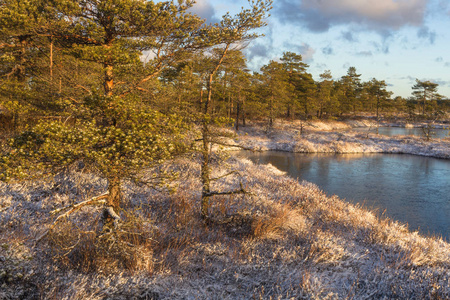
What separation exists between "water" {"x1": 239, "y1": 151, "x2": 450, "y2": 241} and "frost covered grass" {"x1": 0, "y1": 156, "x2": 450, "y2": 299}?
13.9ft

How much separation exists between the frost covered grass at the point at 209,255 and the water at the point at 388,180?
4243 millimetres

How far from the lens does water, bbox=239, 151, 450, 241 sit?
42.6ft

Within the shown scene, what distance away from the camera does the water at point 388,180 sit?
13.0 m

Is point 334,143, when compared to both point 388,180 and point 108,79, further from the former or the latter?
point 108,79

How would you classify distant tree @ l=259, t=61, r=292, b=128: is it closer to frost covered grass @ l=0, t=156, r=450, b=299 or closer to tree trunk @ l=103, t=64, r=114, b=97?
frost covered grass @ l=0, t=156, r=450, b=299

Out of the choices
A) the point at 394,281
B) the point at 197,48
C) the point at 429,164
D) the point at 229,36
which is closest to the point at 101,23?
the point at 197,48

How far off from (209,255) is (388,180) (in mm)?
17426

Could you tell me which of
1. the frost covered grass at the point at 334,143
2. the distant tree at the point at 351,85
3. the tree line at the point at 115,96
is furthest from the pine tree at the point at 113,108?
the distant tree at the point at 351,85

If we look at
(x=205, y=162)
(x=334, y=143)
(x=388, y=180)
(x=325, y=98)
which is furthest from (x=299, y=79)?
(x=205, y=162)

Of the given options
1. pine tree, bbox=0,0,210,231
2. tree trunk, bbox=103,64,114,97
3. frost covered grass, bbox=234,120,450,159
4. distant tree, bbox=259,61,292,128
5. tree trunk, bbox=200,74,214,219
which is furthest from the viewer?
distant tree, bbox=259,61,292,128

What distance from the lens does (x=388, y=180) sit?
63.5 ft

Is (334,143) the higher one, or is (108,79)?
(108,79)

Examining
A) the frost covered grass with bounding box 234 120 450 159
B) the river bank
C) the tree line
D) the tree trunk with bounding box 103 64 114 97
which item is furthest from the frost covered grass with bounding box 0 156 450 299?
the frost covered grass with bounding box 234 120 450 159

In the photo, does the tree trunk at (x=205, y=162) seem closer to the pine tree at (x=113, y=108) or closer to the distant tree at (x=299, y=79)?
the pine tree at (x=113, y=108)
